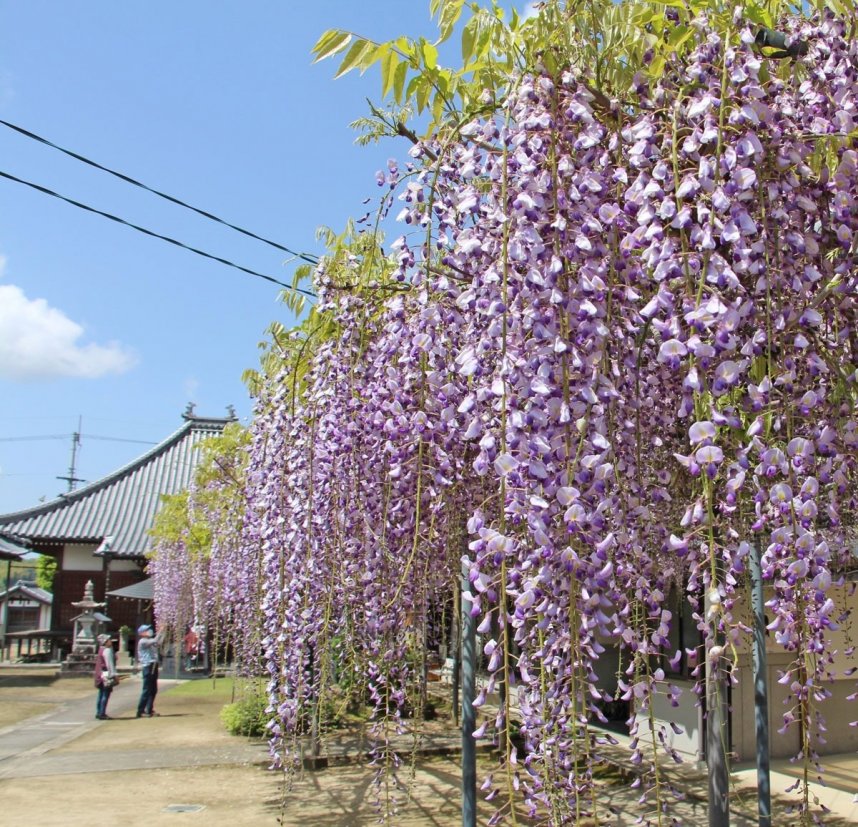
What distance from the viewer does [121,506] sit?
29766 mm

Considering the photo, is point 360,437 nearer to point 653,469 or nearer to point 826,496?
point 653,469

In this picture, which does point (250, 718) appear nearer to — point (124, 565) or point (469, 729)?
point (469, 729)

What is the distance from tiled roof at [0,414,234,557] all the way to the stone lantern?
141 inches

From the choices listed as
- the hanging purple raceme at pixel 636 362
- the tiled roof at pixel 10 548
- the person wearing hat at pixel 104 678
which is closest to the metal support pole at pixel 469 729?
the hanging purple raceme at pixel 636 362

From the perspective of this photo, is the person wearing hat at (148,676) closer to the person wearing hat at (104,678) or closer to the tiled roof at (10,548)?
the person wearing hat at (104,678)

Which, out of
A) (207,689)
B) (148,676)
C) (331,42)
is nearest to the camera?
(331,42)

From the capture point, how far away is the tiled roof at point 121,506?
26.3 metres

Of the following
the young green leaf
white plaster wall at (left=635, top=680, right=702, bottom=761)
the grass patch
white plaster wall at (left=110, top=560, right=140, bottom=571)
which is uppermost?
the young green leaf

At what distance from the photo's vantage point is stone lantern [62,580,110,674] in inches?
878

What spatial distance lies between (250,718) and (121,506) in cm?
2003

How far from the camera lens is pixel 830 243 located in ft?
9.20

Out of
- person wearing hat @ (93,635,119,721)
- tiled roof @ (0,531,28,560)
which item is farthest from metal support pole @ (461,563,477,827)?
tiled roof @ (0,531,28,560)

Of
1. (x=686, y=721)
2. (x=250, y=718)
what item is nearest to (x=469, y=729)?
(x=686, y=721)

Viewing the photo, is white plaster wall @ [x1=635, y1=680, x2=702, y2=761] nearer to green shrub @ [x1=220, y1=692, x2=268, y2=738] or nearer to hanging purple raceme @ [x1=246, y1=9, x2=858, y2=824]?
green shrub @ [x1=220, y1=692, x2=268, y2=738]
